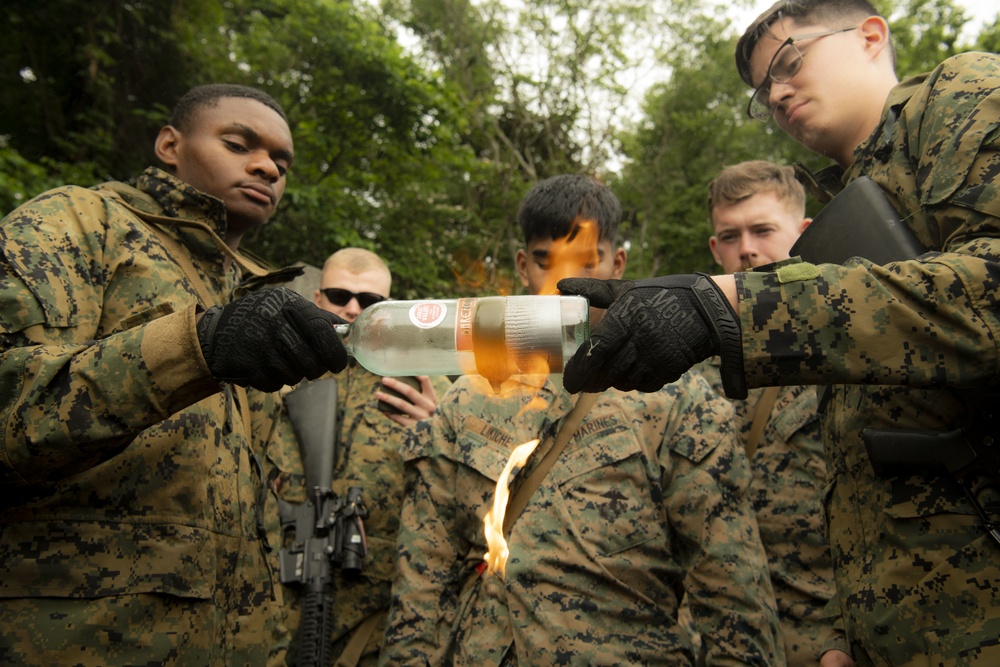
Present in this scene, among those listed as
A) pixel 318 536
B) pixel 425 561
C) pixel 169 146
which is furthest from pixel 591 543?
pixel 169 146

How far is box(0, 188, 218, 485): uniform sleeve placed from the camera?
5.40 feet

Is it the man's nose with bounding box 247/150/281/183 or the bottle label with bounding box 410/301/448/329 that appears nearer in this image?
the bottle label with bounding box 410/301/448/329

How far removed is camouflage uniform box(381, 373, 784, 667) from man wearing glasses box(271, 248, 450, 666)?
0.77 meters

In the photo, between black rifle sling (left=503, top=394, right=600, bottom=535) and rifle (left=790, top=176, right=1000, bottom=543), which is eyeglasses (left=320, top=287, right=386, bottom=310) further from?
rifle (left=790, top=176, right=1000, bottom=543)

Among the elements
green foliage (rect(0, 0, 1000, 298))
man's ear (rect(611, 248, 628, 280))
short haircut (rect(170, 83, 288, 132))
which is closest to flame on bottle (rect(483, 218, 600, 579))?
man's ear (rect(611, 248, 628, 280))

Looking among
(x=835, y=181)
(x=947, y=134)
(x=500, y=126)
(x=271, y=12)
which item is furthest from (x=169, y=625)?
(x=500, y=126)

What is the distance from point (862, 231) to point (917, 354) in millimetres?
632

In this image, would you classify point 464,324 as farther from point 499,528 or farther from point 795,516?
point 795,516

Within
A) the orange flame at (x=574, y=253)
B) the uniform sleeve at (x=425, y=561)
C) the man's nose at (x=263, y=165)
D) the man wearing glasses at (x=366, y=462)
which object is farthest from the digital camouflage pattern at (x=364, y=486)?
the man's nose at (x=263, y=165)

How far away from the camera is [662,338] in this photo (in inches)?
62.4

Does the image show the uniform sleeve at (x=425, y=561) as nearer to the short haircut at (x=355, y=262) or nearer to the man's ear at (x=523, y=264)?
the man's ear at (x=523, y=264)

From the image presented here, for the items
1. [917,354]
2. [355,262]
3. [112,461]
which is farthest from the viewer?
[355,262]

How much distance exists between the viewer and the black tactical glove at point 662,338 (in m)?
1.59

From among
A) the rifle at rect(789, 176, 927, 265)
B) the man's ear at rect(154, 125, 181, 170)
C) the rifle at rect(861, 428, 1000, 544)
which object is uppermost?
the man's ear at rect(154, 125, 181, 170)
